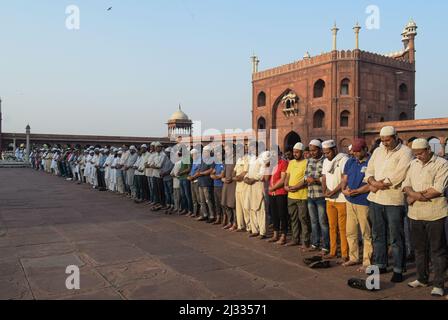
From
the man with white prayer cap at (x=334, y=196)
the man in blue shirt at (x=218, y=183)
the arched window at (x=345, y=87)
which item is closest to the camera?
the man with white prayer cap at (x=334, y=196)

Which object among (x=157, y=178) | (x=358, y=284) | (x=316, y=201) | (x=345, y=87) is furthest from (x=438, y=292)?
(x=345, y=87)

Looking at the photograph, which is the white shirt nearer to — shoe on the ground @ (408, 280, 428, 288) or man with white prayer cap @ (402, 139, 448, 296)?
man with white prayer cap @ (402, 139, 448, 296)

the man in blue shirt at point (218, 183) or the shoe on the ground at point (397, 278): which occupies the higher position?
the man in blue shirt at point (218, 183)

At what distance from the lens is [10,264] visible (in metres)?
4.23

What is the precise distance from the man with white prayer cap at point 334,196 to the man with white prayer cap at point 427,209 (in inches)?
39.9

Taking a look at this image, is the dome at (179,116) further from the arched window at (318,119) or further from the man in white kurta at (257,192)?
the man in white kurta at (257,192)

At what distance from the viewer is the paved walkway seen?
3.41m

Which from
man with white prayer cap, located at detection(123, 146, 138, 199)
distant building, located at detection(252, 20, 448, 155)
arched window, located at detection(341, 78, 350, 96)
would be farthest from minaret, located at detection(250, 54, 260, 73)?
man with white prayer cap, located at detection(123, 146, 138, 199)

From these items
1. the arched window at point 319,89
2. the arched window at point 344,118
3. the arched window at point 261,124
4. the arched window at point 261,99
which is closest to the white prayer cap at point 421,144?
the arched window at point 344,118

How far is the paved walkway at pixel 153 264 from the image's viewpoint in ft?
11.2

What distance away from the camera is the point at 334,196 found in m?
4.71
